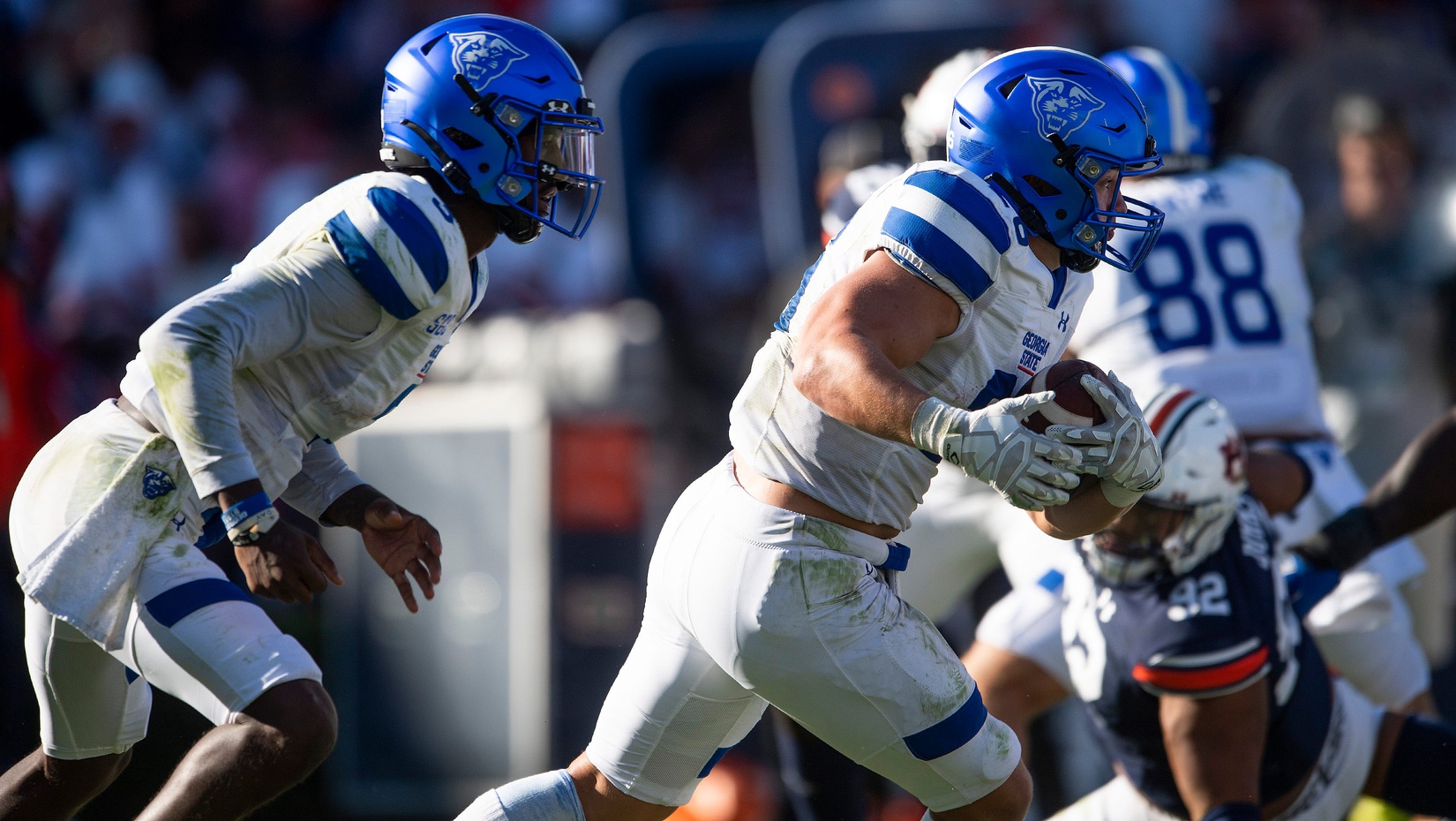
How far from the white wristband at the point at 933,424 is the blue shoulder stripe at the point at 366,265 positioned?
1096mm

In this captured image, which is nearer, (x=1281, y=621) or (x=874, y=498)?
(x=874, y=498)

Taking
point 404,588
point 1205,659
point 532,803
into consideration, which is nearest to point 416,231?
point 404,588

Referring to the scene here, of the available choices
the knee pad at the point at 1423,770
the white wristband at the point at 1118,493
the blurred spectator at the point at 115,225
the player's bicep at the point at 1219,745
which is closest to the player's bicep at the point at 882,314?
the white wristband at the point at 1118,493

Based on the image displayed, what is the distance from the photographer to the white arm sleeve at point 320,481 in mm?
3475

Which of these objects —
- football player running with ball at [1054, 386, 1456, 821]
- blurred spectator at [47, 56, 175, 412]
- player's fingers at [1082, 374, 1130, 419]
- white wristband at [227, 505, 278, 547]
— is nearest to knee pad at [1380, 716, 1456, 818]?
football player running with ball at [1054, 386, 1456, 821]

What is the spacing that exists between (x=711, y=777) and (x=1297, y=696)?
109 inches

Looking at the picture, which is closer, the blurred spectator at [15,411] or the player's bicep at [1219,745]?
the player's bicep at [1219,745]

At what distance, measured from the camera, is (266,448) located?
3.23 meters

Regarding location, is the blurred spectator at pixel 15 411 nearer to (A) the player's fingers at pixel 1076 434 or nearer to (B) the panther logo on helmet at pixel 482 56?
(B) the panther logo on helmet at pixel 482 56

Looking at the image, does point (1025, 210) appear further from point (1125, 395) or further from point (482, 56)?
point (482, 56)

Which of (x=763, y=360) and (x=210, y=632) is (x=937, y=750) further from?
(x=210, y=632)

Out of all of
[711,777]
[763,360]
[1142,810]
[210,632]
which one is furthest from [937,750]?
[711,777]

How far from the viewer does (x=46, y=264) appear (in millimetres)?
9680

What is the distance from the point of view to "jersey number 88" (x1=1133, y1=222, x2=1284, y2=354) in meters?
4.43
